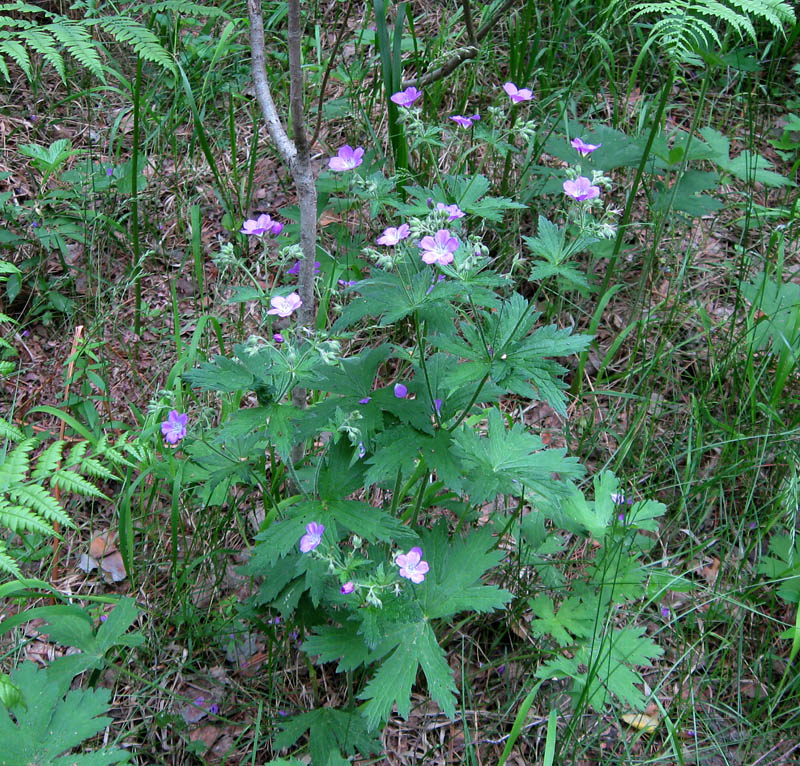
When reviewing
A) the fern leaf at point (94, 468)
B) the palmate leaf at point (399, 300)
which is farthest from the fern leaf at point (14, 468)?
the palmate leaf at point (399, 300)

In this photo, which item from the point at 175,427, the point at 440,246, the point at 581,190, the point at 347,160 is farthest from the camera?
the point at 347,160

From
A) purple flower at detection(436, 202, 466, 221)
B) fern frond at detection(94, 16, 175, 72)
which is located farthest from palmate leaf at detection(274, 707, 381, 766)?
fern frond at detection(94, 16, 175, 72)

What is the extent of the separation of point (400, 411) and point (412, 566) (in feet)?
1.25

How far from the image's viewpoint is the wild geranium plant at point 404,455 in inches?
68.9

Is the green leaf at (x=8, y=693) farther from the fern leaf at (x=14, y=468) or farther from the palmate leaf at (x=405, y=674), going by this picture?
the palmate leaf at (x=405, y=674)

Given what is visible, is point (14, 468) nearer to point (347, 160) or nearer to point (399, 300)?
point (399, 300)

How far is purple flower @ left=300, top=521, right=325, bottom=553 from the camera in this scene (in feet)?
5.70

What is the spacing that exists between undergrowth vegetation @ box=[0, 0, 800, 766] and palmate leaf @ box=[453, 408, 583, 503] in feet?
0.05

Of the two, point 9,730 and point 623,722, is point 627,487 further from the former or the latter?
point 9,730

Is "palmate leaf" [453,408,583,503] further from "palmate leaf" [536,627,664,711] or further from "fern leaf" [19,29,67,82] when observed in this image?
"fern leaf" [19,29,67,82]

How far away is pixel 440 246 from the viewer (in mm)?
1702

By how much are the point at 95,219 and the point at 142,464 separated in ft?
4.55

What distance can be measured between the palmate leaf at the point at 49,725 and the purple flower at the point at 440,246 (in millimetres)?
1319

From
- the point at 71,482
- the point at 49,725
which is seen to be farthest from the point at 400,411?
the point at 49,725
